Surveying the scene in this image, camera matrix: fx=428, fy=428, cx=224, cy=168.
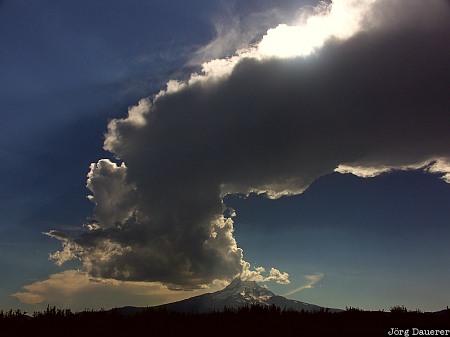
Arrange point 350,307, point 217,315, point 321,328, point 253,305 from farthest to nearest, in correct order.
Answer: point 350,307
point 253,305
point 217,315
point 321,328

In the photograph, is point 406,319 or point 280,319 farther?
point 406,319

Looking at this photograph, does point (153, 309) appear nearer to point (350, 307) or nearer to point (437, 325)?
point (350, 307)

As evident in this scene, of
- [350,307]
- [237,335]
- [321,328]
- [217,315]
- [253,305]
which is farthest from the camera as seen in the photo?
[350,307]

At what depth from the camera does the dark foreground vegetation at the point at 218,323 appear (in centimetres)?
2088

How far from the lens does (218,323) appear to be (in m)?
21.9

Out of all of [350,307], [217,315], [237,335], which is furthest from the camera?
[350,307]

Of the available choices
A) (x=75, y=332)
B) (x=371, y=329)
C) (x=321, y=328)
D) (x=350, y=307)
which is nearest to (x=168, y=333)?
(x=75, y=332)

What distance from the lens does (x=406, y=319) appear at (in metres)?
24.7

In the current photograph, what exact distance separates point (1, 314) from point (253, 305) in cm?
1444

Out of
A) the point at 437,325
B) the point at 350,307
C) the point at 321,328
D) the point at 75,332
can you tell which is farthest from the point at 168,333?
the point at 437,325

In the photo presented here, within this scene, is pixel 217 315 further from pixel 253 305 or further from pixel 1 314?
pixel 1 314

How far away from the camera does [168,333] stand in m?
20.6

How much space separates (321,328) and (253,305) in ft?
15.8

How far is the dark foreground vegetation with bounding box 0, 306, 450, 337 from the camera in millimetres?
20875
